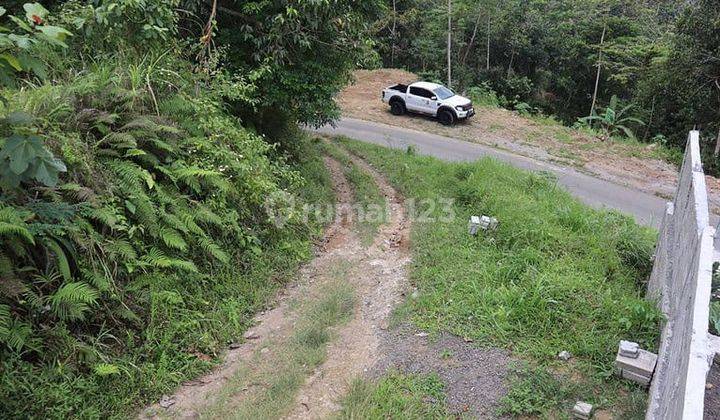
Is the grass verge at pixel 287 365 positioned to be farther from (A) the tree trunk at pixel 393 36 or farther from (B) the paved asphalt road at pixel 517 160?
(A) the tree trunk at pixel 393 36

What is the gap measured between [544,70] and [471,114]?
9896mm

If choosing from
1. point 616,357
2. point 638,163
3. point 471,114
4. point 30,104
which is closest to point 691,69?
point 638,163

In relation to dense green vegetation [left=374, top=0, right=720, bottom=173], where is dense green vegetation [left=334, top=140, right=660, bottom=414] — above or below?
below

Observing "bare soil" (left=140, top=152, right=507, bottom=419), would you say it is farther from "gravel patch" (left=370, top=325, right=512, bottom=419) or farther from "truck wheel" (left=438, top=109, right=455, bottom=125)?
"truck wheel" (left=438, top=109, right=455, bottom=125)

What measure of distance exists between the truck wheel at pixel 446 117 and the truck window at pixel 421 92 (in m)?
0.94

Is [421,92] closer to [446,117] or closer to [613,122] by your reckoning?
[446,117]

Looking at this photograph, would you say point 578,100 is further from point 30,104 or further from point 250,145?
point 30,104

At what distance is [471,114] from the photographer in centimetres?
2178

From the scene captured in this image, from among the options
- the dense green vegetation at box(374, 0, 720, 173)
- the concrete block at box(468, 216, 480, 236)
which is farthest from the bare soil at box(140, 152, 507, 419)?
the dense green vegetation at box(374, 0, 720, 173)

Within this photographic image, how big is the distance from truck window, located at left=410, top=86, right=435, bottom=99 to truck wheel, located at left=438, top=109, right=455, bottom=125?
3.09ft

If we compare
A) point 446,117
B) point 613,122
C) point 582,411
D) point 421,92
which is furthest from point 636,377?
point 613,122

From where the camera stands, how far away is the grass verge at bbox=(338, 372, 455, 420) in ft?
16.6

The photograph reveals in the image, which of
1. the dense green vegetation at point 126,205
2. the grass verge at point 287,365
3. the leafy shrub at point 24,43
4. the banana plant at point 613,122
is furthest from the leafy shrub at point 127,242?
the banana plant at point 613,122

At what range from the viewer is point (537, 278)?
7.11 metres
